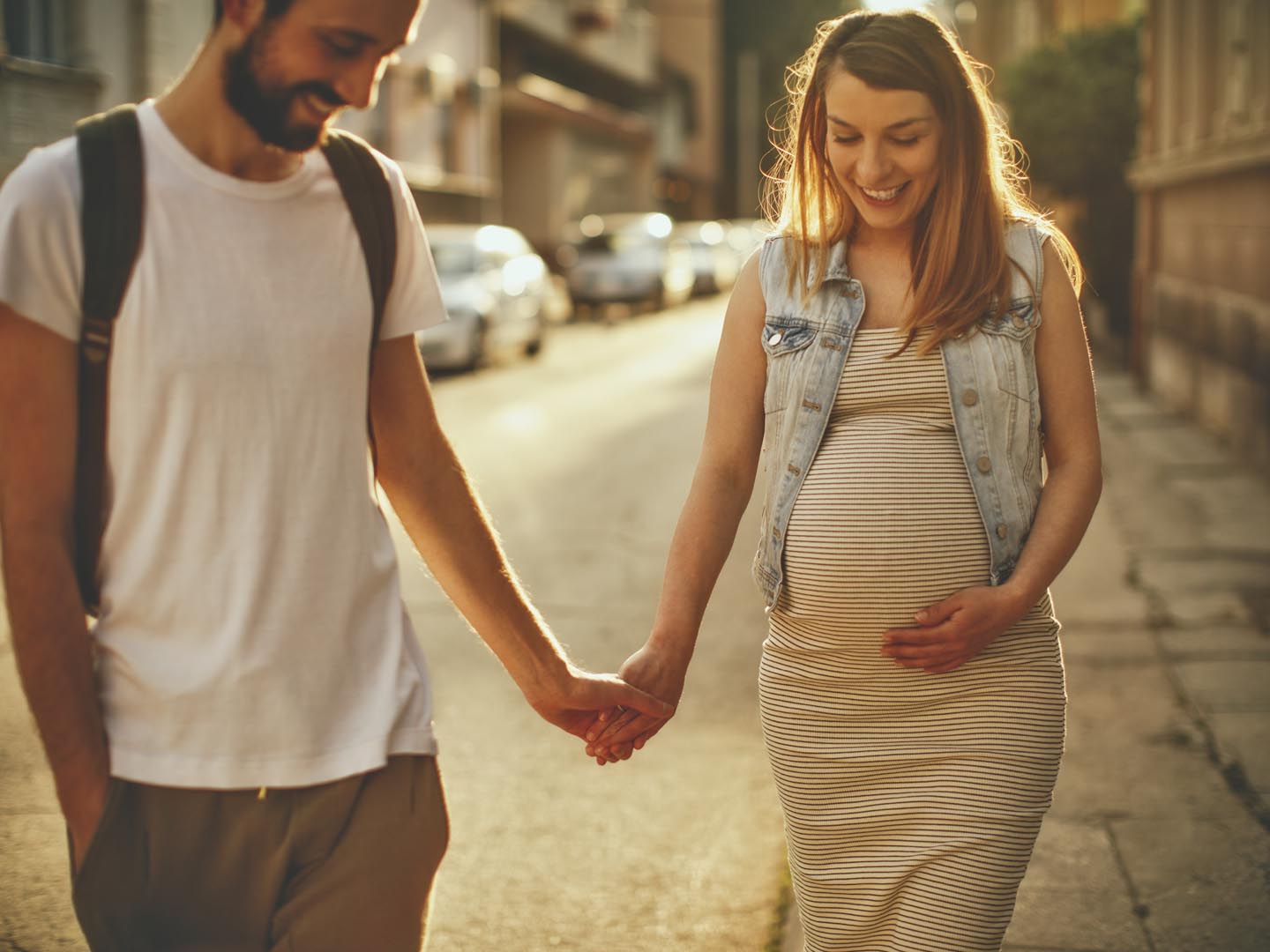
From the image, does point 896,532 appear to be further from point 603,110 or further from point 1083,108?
point 603,110

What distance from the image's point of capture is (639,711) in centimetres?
290

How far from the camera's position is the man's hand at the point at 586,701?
2.67 metres

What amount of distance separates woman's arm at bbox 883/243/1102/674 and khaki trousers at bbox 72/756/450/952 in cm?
90

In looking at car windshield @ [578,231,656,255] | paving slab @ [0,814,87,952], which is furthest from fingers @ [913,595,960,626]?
car windshield @ [578,231,656,255]

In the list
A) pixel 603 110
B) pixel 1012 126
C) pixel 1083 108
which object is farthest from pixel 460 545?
pixel 603 110

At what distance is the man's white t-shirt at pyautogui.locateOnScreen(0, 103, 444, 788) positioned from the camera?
2.00 meters

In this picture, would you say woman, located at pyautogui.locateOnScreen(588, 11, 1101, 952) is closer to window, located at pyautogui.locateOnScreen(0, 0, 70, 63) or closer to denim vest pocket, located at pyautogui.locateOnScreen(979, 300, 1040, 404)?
denim vest pocket, located at pyautogui.locateOnScreen(979, 300, 1040, 404)

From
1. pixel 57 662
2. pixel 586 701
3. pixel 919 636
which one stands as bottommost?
pixel 586 701

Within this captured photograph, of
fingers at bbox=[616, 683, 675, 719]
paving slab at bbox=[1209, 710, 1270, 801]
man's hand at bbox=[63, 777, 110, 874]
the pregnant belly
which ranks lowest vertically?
paving slab at bbox=[1209, 710, 1270, 801]

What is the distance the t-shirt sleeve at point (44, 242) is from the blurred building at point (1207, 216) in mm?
10177

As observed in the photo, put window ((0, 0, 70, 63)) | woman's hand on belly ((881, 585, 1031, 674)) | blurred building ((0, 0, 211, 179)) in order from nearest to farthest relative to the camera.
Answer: woman's hand on belly ((881, 585, 1031, 674)), blurred building ((0, 0, 211, 179)), window ((0, 0, 70, 63))

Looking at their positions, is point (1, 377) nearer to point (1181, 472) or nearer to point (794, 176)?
point (794, 176)

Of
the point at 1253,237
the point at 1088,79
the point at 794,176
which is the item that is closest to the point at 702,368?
the point at 1088,79

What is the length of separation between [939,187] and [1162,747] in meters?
3.24
